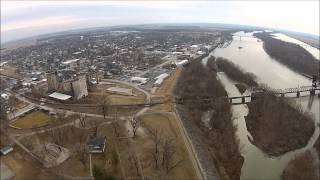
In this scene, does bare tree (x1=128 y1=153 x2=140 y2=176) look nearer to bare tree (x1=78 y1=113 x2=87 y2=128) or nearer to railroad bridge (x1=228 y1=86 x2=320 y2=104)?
bare tree (x1=78 y1=113 x2=87 y2=128)

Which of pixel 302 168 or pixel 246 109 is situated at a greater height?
pixel 302 168

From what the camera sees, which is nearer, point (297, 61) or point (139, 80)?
point (139, 80)

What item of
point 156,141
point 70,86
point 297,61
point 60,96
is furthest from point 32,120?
point 297,61

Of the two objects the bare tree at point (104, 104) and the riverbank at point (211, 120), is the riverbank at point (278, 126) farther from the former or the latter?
the bare tree at point (104, 104)

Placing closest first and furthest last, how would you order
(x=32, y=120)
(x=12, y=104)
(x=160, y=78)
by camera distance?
1. (x=32, y=120)
2. (x=12, y=104)
3. (x=160, y=78)

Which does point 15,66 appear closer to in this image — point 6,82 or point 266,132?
point 6,82

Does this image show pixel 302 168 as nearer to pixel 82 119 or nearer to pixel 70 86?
pixel 82 119
